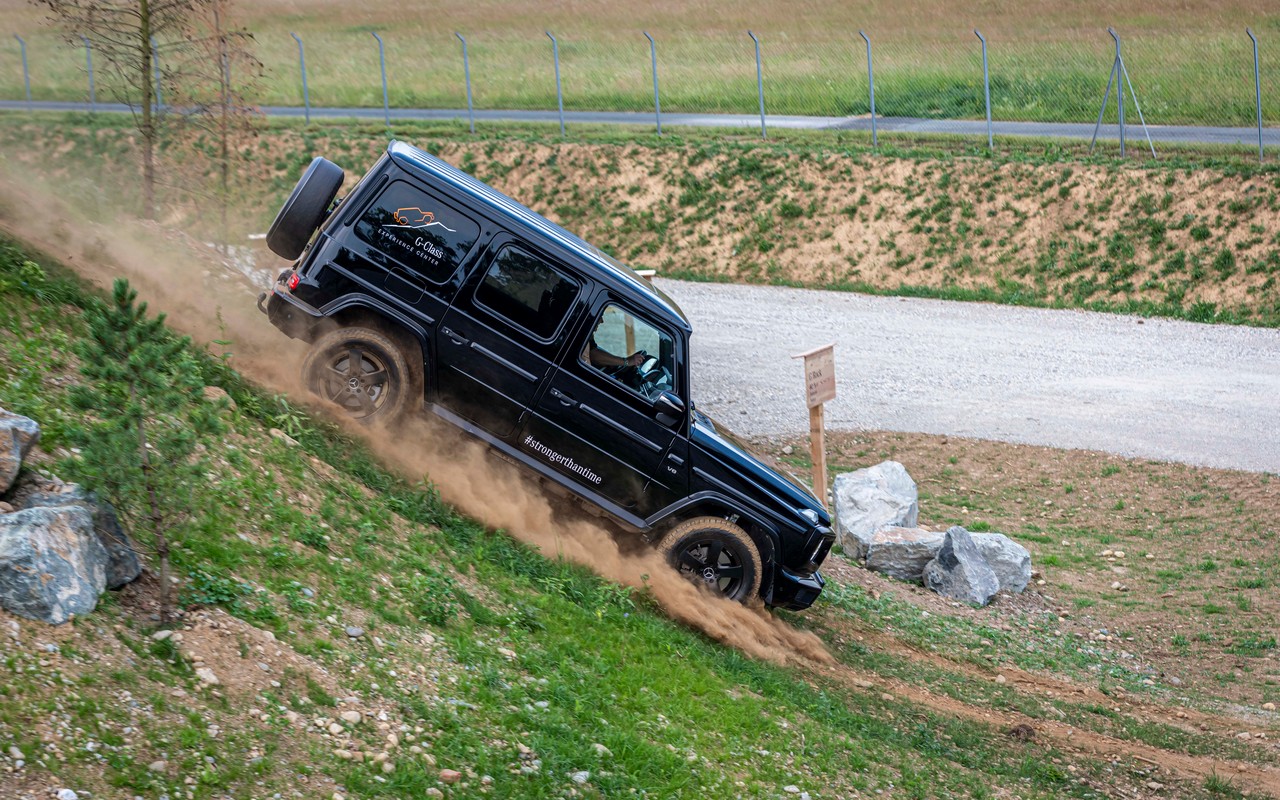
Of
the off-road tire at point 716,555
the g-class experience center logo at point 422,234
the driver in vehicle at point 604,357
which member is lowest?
the off-road tire at point 716,555

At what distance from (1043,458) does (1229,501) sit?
7.89 feet

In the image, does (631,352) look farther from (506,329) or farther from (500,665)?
(500,665)

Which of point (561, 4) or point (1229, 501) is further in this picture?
point (561, 4)

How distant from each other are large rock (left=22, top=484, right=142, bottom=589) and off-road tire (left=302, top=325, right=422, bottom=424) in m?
3.35

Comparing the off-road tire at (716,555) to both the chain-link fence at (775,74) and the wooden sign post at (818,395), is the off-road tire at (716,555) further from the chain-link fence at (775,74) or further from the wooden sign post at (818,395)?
the chain-link fence at (775,74)

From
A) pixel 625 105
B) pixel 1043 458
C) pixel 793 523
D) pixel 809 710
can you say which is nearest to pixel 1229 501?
pixel 1043 458

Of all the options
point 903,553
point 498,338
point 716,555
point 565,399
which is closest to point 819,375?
point 903,553

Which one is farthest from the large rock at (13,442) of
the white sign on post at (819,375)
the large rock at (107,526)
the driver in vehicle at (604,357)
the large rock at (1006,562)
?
the large rock at (1006,562)

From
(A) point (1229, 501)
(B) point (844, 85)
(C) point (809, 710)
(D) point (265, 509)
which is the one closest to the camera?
(D) point (265, 509)

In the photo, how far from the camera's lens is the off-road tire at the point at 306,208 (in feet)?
30.3

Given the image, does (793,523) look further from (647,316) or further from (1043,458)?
(1043,458)

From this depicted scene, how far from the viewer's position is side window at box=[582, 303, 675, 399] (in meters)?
8.84

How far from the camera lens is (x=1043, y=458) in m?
16.0

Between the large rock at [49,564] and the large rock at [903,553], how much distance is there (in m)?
8.58
